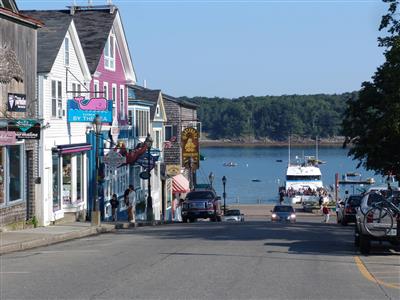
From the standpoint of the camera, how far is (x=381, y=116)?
1244 inches

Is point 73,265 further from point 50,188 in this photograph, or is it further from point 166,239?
point 50,188

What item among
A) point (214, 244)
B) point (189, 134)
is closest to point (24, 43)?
point (214, 244)

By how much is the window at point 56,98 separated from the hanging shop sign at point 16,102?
383cm

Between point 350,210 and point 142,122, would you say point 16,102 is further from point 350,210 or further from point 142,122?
point 142,122

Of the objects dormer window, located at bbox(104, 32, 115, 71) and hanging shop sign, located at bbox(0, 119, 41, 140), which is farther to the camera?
dormer window, located at bbox(104, 32, 115, 71)

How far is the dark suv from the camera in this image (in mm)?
41562

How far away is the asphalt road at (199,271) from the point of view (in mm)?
13047

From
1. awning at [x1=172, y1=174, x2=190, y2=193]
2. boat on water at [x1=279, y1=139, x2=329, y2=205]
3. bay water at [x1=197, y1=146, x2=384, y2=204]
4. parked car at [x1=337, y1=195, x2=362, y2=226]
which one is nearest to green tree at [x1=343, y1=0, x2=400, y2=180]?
parked car at [x1=337, y1=195, x2=362, y2=226]

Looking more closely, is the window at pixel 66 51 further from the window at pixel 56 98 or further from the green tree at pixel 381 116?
the green tree at pixel 381 116

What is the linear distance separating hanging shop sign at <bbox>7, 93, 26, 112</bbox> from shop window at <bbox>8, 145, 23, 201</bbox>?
1368 mm

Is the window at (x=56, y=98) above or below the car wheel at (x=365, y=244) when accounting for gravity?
above

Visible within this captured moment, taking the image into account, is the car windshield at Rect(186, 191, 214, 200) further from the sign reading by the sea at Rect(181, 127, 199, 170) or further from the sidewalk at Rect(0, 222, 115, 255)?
the sign reading by the sea at Rect(181, 127, 199, 170)

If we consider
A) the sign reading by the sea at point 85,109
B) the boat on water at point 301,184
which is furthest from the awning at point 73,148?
the boat on water at point 301,184

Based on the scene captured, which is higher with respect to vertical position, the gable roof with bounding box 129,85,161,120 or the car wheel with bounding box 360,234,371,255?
the gable roof with bounding box 129,85,161,120
